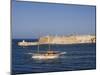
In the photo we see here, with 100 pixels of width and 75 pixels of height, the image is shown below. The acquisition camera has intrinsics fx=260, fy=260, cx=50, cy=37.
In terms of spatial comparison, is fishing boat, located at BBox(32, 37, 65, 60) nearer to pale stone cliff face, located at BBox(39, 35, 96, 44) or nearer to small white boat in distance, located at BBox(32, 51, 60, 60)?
small white boat in distance, located at BBox(32, 51, 60, 60)

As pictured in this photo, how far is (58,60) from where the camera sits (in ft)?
10.7

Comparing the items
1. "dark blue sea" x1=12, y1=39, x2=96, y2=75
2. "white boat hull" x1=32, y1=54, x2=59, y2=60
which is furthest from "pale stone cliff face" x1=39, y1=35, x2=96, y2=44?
"white boat hull" x1=32, y1=54, x2=59, y2=60

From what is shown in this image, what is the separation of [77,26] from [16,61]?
36.1 inches

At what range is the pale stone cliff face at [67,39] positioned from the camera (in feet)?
10.6

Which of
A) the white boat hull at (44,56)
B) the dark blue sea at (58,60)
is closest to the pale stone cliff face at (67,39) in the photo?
the dark blue sea at (58,60)

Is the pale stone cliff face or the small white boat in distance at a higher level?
the pale stone cliff face

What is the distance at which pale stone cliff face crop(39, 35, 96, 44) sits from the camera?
3217 mm

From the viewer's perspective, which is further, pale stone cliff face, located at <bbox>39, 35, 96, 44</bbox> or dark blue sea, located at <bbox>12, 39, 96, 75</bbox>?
pale stone cliff face, located at <bbox>39, 35, 96, 44</bbox>

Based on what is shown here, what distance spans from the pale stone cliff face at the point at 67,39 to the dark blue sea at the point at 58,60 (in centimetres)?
5

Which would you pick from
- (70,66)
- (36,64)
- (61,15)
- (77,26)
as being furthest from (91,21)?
(36,64)

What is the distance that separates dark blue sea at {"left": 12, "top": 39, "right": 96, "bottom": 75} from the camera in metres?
3.09

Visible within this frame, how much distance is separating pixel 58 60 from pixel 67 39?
0.96 feet

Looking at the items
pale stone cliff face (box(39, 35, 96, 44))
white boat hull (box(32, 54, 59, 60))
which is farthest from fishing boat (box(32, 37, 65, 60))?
pale stone cliff face (box(39, 35, 96, 44))

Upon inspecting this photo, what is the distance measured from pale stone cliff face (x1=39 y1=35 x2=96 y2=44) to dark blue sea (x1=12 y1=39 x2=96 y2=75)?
5 cm
